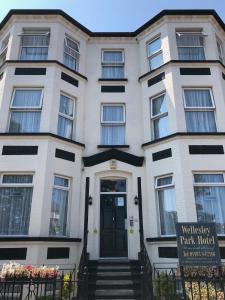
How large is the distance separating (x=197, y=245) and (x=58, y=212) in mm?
4814

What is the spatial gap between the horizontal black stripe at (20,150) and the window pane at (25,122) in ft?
2.77

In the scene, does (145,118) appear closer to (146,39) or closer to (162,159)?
(162,159)

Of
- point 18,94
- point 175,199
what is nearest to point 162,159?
point 175,199

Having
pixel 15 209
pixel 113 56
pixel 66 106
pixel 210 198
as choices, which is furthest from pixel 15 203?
pixel 113 56

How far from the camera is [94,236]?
31.6 ft

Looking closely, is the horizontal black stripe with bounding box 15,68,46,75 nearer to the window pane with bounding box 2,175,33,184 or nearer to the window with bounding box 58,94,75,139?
the window with bounding box 58,94,75,139

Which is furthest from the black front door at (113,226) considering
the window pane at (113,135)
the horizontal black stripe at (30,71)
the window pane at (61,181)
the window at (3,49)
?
the window at (3,49)

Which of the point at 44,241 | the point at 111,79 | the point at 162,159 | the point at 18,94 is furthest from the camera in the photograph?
the point at 111,79

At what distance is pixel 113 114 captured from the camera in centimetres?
1181

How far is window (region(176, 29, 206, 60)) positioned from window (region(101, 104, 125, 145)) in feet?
11.4

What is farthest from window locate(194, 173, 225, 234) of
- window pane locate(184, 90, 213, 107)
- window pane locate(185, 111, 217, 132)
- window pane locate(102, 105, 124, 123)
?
window pane locate(102, 105, 124, 123)

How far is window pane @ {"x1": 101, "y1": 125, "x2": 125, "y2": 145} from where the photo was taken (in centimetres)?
1127

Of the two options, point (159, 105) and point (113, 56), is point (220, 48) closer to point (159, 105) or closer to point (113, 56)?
point (159, 105)

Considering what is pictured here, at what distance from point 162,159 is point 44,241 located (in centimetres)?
489
